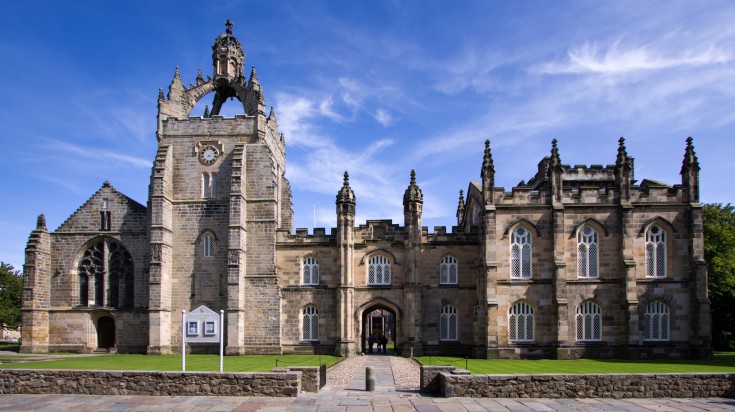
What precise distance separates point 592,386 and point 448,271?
18730 mm

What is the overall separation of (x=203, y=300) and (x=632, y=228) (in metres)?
26.0

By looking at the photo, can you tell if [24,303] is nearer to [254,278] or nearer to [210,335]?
[254,278]

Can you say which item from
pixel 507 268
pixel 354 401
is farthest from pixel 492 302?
pixel 354 401

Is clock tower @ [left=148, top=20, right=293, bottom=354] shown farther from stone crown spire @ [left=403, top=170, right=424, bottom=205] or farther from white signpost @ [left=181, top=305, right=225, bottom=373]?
white signpost @ [left=181, top=305, right=225, bottom=373]

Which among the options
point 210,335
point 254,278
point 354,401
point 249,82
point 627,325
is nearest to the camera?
point 354,401

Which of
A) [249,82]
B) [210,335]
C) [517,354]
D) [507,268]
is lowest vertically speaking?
[517,354]

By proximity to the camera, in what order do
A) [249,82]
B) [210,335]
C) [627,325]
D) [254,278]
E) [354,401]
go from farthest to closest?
[249,82] < [254,278] < [627,325] < [210,335] < [354,401]

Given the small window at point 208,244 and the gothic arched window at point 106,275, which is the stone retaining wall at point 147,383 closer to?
the small window at point 208,244

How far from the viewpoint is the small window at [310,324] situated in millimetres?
38888

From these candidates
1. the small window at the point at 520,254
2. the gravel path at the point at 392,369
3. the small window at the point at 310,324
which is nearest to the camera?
the gravel path at the point at 392,369

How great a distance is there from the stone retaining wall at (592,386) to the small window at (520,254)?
1572 cm

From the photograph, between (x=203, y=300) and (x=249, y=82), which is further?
(x=249, y=82)

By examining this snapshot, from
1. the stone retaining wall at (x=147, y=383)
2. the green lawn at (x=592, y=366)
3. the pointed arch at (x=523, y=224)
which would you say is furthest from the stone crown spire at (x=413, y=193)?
the stone retaining wall at (x=147, y=383)

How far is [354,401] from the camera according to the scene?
1950 cm
